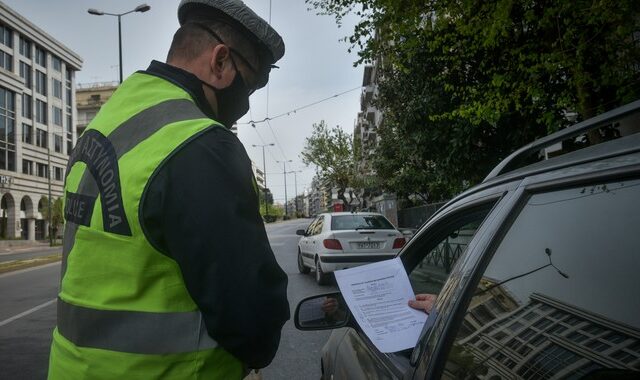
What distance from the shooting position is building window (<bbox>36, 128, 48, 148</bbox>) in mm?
49844

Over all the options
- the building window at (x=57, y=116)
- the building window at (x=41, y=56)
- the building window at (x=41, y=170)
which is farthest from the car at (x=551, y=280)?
the building window at (x=57, y=116)

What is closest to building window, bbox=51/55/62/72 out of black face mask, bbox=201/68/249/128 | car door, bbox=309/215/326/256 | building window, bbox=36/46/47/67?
building window, bbox=36/46/47/67

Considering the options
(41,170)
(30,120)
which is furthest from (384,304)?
(41,170)

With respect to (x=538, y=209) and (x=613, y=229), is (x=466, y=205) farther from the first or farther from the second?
(x=613, y=229)

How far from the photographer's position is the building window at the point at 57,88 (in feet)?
176

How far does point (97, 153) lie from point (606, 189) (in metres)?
1.23

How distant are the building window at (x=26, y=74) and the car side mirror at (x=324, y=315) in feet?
186

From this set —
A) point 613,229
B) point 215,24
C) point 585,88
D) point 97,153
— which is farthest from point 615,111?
point 585,88

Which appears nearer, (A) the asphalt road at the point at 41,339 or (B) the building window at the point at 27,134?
(A) the asphalt road at the point at 41,339

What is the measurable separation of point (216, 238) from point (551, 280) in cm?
75

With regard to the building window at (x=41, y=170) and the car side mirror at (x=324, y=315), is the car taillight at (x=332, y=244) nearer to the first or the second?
the car side mirror at (x=324, y=315)

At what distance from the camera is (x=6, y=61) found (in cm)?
4538

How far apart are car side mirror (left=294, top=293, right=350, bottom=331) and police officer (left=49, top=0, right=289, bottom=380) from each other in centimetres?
68

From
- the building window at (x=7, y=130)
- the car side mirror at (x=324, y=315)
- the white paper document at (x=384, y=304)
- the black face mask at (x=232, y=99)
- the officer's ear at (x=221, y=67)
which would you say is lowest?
the car side mirror at (x=324, y=315)
